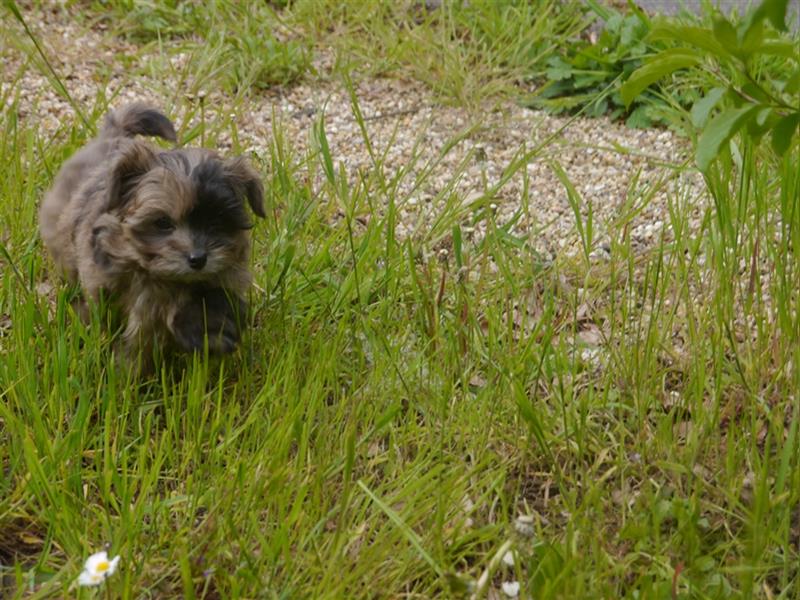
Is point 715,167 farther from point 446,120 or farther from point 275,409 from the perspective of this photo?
point 446,120

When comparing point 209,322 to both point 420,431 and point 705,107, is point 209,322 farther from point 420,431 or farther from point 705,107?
point 705,107

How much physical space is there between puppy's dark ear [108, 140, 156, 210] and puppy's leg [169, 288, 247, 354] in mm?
370

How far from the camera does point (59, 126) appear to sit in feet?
16.4

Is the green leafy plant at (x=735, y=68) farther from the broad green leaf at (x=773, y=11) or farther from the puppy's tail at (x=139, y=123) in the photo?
the puppy's tail at (x=139, y=123)

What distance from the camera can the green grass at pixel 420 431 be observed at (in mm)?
2658

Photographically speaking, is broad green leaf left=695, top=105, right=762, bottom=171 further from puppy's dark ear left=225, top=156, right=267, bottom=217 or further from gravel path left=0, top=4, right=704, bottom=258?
gravel path left=0, top=4, right=704, bottom=258

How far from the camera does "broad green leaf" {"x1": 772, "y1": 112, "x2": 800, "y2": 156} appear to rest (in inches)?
79.7

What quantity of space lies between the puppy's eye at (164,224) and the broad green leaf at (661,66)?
62.8 inches

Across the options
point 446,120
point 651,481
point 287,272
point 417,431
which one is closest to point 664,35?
point 651,481

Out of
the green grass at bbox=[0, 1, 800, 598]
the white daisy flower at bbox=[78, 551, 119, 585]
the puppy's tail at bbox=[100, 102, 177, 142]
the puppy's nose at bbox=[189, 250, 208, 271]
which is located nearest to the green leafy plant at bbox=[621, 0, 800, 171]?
the green grass at bbox=[0, 1, 800, 598]

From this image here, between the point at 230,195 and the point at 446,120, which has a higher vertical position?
the point at 230,195

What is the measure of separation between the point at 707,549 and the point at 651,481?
215 mm

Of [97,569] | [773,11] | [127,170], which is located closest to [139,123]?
[127,170]

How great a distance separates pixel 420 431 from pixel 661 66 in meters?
1.47
